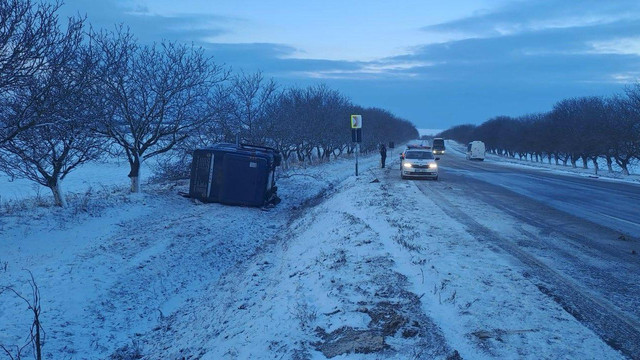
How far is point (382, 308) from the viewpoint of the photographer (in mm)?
5832

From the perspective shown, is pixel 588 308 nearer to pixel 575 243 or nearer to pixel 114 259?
pixel 575 243

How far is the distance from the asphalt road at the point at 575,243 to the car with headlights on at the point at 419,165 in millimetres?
6320

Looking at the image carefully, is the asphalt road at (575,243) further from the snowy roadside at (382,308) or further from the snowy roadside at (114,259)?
the snowy roadside at (114,259)

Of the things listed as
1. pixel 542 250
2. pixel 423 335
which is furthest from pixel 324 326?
pixel 542 250

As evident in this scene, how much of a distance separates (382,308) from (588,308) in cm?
249

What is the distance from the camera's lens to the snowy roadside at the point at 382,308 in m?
4.86

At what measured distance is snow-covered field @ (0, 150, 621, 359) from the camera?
5.09 meters

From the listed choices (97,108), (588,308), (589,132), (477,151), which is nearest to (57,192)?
(97,108)

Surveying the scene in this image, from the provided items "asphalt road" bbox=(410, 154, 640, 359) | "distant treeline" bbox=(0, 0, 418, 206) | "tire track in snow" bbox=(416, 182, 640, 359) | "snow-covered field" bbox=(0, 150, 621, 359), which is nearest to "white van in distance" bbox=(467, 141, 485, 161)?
"distant treeline" bbox=(0, 0, 418, 206)

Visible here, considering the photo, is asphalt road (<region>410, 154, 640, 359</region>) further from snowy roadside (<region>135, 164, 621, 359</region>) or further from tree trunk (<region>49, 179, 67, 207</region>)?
tree trunk (<region>49, 179, 67, 207</region>)

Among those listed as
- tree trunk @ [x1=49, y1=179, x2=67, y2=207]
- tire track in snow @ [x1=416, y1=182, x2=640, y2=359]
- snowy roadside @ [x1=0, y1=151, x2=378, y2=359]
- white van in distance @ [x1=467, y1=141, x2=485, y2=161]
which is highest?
white van in distance @ [x1=467, y1=141, x2=485, y2=161]

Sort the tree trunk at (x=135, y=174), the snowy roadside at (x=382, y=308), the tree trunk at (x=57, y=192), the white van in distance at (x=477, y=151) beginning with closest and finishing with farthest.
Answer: the snowy roadside at (x=382, y=308)
the tree trunk at (x=57, y=192)
the tree trunk at (x=135, y=174)
the white van in distance at (x=477, y=151)

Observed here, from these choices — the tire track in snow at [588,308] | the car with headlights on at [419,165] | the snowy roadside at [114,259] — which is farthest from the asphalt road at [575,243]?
the car with headlights on at [419,165]

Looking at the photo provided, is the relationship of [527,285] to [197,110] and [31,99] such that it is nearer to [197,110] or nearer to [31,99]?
[31,99]
